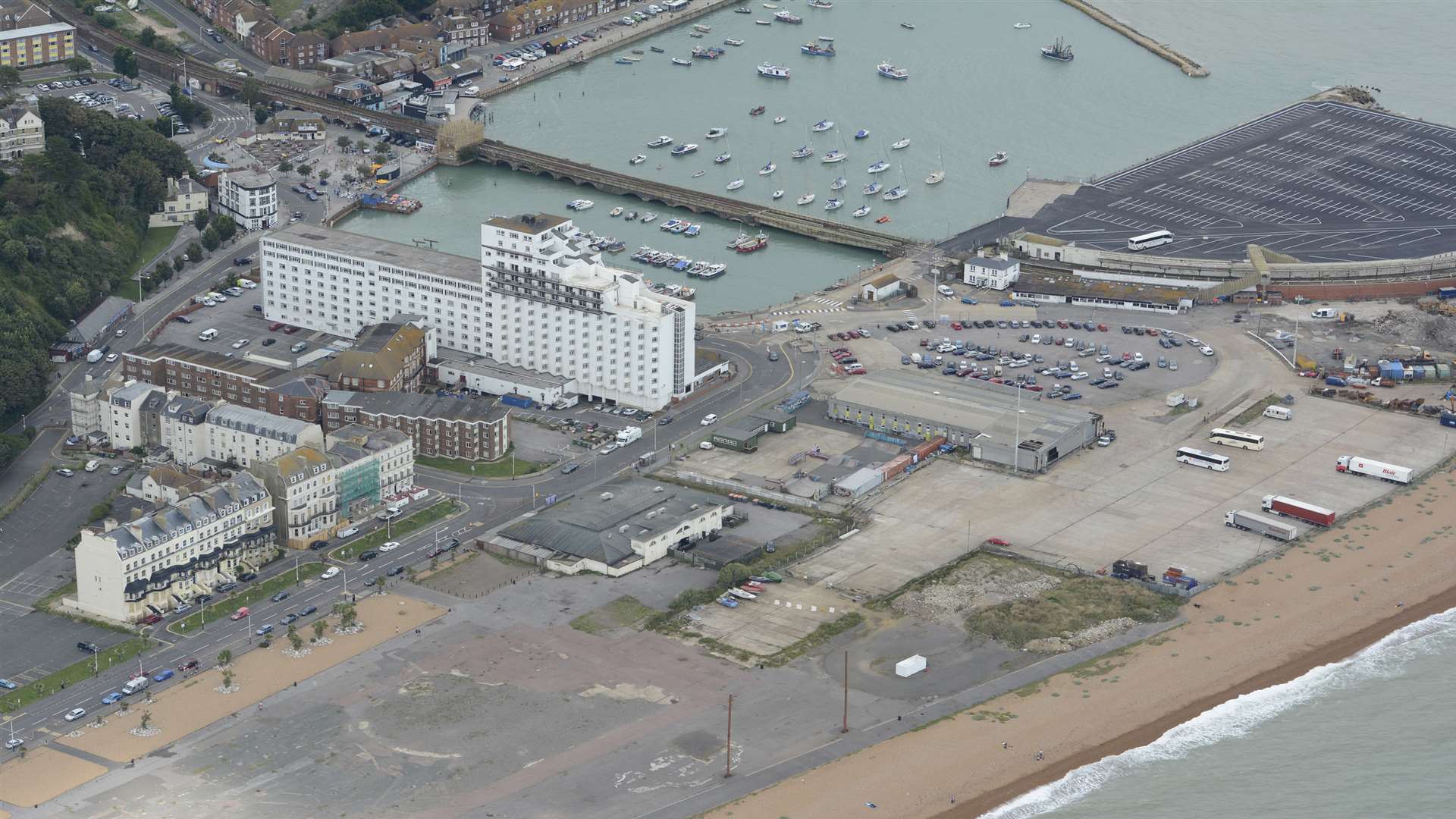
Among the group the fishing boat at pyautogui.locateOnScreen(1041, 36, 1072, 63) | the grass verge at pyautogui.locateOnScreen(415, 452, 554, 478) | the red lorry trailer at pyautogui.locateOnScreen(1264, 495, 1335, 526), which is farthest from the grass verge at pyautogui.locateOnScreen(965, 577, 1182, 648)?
the fishing boat at pyautogui.locateOnScreen(1041, 36, 1072, 63)

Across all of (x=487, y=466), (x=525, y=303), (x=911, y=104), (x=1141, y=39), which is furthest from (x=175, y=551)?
(x=1141, y=39)

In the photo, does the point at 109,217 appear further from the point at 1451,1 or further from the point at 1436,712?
the point at 1451,1

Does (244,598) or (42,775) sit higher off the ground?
(42,775)

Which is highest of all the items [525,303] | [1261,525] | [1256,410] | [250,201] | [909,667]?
[909,667]

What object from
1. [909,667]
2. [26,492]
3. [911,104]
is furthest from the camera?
[911,104]

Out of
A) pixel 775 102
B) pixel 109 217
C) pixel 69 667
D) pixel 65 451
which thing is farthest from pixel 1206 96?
pixel 69 667

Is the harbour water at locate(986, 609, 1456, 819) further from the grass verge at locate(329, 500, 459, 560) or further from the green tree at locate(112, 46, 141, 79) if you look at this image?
the green tree at locate(112, 46, 141, 79)

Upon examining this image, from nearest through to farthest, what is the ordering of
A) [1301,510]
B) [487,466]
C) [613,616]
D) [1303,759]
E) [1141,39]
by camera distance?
[1303,759] < [613,616] < [1301,510] < [487,466] < [1141,39]

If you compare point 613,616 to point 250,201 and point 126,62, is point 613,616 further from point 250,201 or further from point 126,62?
point 126,62
